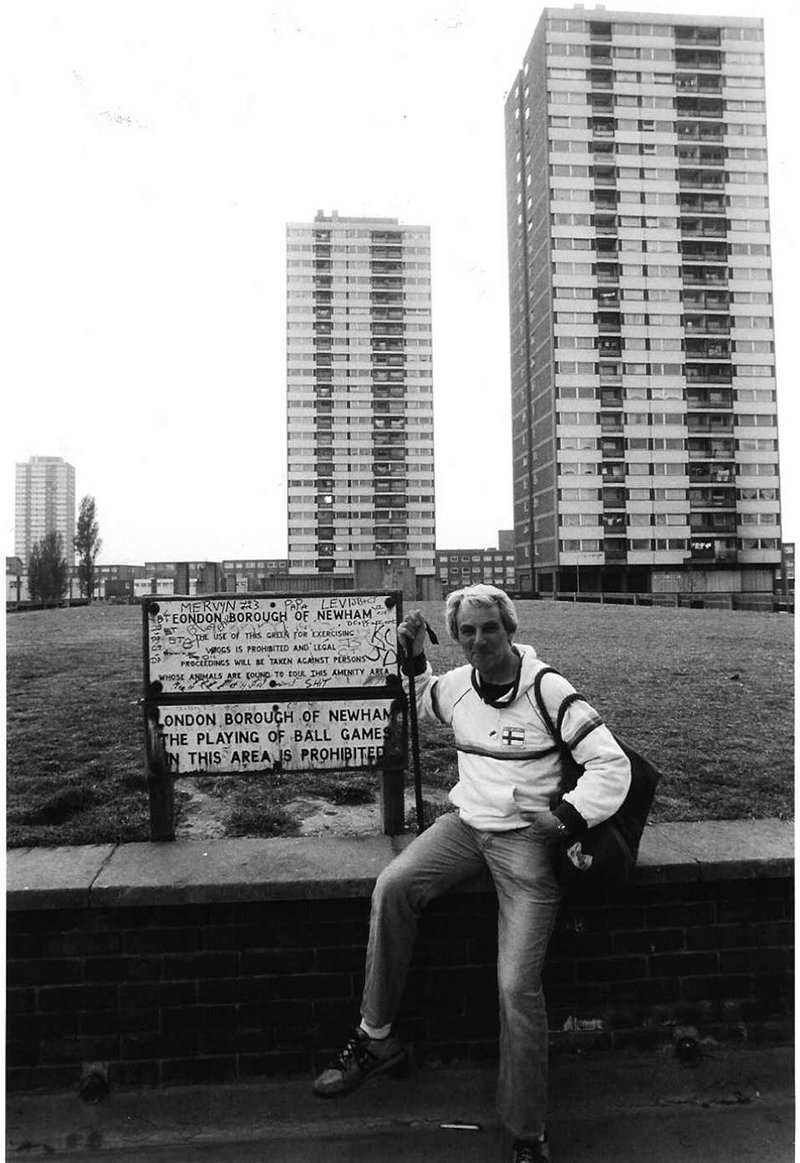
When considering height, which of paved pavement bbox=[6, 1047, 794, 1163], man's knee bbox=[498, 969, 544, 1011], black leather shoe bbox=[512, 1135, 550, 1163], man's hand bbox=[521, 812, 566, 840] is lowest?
paved pavement bbox=[6, 1047, 794, 1163]

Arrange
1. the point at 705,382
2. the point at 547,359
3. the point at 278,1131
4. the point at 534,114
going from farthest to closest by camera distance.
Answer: the point at 705,382 < the point at 547,359 < the point at 534,114 < the point at 278,1131

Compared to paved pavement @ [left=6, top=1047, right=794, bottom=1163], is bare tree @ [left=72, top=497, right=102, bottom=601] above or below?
above

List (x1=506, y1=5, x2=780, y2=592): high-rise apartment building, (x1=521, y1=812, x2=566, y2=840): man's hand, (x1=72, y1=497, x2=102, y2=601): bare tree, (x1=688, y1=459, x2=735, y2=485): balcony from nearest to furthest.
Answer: (x1=521, y1=812, x2=566, y2=840): man's hand → (x1=72, y1=497, x2=102, y2=601): bare tree → (x1=506, y1=5, x2=780, y2=592): high-rise apartment building → (x1=688, y1=459, x2=735, y2=485): balcony

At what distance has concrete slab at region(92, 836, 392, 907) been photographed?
8.30ft

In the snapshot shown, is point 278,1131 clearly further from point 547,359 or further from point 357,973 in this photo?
point 547,359

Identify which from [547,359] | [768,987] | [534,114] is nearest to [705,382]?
[547,359]

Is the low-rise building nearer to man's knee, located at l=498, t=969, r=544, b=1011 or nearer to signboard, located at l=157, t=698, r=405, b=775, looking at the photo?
signboard, located at l=157, t=698, r=405, b=775

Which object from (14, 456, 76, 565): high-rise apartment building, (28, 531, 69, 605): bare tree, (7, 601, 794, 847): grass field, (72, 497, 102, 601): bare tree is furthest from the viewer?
(28, 531, 69, 605): bare tree

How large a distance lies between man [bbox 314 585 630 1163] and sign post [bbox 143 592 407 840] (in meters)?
0.53

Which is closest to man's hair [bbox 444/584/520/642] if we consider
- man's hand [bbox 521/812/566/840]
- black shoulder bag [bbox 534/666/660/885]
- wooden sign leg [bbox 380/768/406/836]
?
black shoulder bag [bbox 534/666/660/885]

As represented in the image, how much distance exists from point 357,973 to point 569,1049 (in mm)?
857

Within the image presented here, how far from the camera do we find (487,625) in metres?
2.67

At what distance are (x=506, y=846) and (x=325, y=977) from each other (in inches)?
34.0

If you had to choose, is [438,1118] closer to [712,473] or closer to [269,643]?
[269,643]
